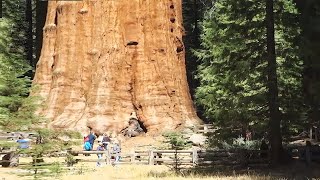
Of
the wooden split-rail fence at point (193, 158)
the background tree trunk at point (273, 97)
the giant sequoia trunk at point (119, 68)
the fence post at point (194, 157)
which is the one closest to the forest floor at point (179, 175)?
the wooden split-rail fence at point (193, 158)

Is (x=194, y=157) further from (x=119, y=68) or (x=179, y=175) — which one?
(x=119, y=68)

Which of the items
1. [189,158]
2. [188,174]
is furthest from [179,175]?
[189,158]

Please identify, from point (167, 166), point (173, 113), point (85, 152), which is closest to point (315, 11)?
point (167, 166)

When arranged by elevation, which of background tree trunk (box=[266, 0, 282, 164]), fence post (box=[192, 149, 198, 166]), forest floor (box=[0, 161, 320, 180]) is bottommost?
forest floor (box=[0, 161, 320, 180])

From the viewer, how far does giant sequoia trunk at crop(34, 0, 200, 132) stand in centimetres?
2745

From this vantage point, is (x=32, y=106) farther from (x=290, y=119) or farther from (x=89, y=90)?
(x=89, y=90)

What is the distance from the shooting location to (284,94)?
1720cm

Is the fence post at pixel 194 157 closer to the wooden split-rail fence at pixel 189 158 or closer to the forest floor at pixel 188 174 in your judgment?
the wooden split-rail fence at pixel 189 158

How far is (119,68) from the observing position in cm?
2834

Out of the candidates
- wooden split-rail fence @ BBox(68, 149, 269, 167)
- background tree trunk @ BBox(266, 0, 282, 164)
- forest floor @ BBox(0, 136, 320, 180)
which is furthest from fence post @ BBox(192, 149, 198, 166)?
background tree trunk @ BBox(266, 0, 282, 164)

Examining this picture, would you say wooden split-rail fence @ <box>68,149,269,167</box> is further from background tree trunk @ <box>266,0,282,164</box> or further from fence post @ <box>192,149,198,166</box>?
background tree trunk @ <box>266,0,282,164</box>

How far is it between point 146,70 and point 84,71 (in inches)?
154

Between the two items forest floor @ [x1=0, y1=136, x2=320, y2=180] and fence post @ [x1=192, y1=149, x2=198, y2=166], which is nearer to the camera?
forest floor @ [x1=0, y1=136, x2=320, y2=180]

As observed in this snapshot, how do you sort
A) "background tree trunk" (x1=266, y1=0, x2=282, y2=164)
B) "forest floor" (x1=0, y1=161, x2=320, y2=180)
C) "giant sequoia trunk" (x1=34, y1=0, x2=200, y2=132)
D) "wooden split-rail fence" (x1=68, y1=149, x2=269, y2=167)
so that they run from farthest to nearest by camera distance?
"giant sequoia trunk" (x1=34, y1=0, x2=200, y2=132)
"wooden split-rail fence" (x1=68, y1=149, x2=269, y2=167)
"background tree trunk" (x1=266, y1=0, x2=282, y2=164)
"forest floor" (x1=0, y1=161, x2=320, y2=180)
